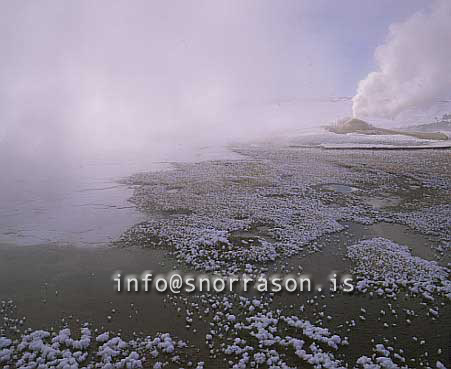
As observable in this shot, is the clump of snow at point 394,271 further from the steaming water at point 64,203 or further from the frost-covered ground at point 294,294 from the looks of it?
the steaming water at point 64,203

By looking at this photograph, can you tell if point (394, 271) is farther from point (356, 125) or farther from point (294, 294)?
point (356, 125)

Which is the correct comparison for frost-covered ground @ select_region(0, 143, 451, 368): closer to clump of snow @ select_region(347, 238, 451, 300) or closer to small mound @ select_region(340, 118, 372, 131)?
clump of snow @ select_region(347, 238, 451, 300)

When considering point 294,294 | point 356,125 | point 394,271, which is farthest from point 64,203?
point 356,125

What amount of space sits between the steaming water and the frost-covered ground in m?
1.21

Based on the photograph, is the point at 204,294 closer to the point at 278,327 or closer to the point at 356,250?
the point at 278,327

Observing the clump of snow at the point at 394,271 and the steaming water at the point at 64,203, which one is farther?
the steaming water at the point at 64,203

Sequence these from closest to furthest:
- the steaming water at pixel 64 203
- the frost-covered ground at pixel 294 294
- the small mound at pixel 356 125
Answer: the frost-covered ground at pixel 294 294, the steaming water at pixel 64 203, the small mound at pixel 356 125

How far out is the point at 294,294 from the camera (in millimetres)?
6887

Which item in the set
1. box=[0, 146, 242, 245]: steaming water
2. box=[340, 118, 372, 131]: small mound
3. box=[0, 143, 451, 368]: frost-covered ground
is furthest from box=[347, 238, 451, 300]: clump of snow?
box=[340, 118, 372, 131]: small mound

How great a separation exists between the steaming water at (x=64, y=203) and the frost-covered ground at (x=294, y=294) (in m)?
1.21

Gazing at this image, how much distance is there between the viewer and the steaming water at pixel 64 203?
10.2m

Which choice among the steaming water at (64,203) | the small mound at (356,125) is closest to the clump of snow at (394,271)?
the steaming water at (64,203)

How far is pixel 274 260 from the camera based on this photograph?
27.3 ft

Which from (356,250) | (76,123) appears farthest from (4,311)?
(76,123)
